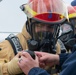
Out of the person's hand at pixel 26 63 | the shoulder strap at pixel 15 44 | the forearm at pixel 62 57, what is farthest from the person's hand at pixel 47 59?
the person's hand at pixel 26 63

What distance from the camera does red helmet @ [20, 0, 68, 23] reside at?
2.55 metres

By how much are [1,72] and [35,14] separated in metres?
0.54

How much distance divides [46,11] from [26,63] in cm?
65

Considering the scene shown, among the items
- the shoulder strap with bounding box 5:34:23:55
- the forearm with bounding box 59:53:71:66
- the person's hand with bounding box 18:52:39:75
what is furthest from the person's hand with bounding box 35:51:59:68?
the person's hand with bounding box 18:52:39:75

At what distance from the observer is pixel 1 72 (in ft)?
7.66

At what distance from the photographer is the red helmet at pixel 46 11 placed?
2553 mm

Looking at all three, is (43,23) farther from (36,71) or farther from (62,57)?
(36,71)

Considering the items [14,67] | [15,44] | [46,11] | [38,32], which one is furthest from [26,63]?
[46,11]

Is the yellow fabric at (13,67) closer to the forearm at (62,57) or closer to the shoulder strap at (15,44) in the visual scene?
the shoulder strap at (15,44)

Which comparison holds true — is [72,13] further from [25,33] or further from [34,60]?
[34,60]

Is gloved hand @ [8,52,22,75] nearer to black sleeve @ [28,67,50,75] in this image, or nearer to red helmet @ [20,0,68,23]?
black sleeve @ [28,67,50,75]

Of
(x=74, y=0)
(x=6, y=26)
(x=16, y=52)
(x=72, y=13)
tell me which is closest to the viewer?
(x=16, y=52)

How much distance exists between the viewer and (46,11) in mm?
2594

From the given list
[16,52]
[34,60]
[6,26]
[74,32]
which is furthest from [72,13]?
[34,60]
